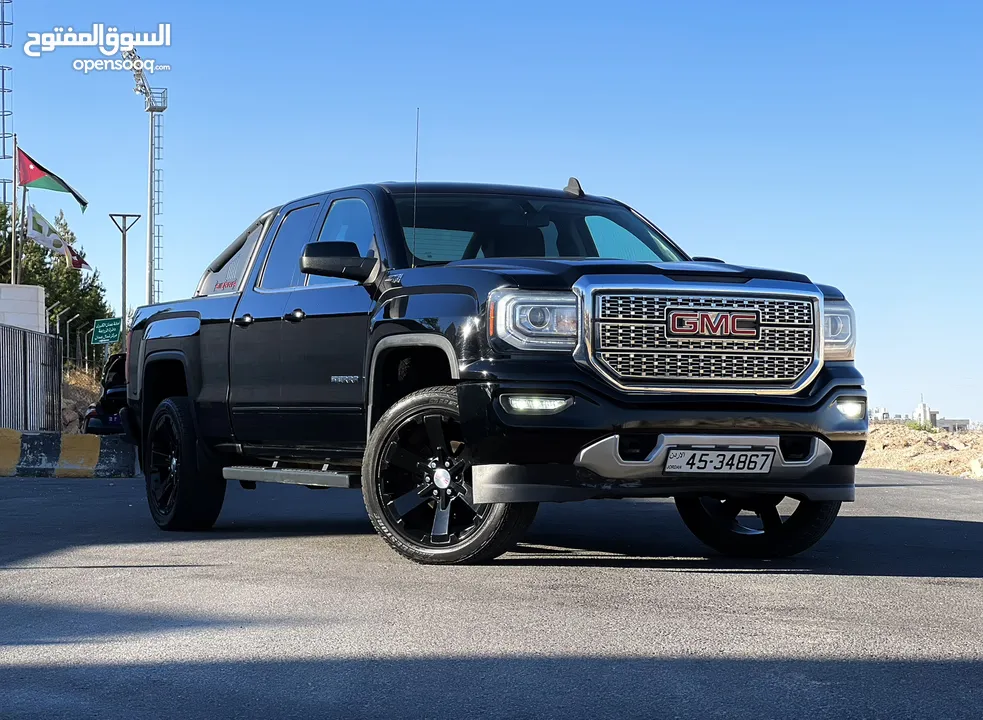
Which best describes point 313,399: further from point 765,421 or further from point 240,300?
point 765,421

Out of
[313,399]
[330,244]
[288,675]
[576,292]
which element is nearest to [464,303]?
[576,292]

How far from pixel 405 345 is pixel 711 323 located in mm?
1531

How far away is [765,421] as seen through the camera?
23.3ft

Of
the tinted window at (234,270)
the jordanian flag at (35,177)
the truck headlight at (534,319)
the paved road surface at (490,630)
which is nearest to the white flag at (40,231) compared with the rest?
the jordanian flag at (35,177)

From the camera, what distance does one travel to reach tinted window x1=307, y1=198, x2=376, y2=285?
8369mm

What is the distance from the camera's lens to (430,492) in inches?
293

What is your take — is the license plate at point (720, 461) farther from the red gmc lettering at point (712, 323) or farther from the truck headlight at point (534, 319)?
the truck headlight at point (534, 319)

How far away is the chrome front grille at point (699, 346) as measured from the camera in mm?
7004

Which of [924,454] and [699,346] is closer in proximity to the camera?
[699,346]

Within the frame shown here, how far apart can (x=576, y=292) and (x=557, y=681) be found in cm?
278

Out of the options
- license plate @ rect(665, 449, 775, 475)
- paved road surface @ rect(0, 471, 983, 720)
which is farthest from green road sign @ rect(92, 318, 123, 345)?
license plate @ rect(665, 449, 775, 475)

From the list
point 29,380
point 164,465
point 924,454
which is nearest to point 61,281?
point 29,380

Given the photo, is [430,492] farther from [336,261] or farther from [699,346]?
[699,346]

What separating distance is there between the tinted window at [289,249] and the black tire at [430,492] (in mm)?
1726
